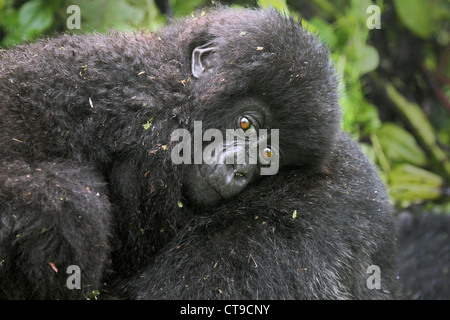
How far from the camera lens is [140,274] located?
7.18 ft

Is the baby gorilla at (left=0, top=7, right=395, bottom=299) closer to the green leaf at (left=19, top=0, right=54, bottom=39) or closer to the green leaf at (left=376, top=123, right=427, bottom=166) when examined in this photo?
the green leaf at (left=19, top=0, right=54, bottom=39)

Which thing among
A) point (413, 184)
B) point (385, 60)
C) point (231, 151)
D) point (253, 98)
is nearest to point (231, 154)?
point (231, 151)

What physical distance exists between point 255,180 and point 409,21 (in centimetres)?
284

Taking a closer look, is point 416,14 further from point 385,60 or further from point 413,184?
point 413,184

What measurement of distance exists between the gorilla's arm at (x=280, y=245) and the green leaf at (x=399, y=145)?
1940mm

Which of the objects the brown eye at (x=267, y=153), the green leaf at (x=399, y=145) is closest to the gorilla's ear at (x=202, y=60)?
the brown eye at (x=267, y=153)

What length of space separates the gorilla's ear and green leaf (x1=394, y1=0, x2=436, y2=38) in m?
2.80

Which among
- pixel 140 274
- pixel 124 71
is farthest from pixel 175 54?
pixel 140 274

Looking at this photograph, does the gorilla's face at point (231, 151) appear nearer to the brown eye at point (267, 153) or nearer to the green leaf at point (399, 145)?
the brown eye at point (267, 153)

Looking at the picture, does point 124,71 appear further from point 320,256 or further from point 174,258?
point 320,256

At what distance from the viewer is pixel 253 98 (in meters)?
2.26

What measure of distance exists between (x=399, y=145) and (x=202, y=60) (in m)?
2.74

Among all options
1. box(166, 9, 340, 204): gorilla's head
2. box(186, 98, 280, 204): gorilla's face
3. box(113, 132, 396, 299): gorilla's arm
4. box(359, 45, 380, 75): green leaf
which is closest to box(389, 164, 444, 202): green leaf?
box(359, 45, 380, 75): green leaf
